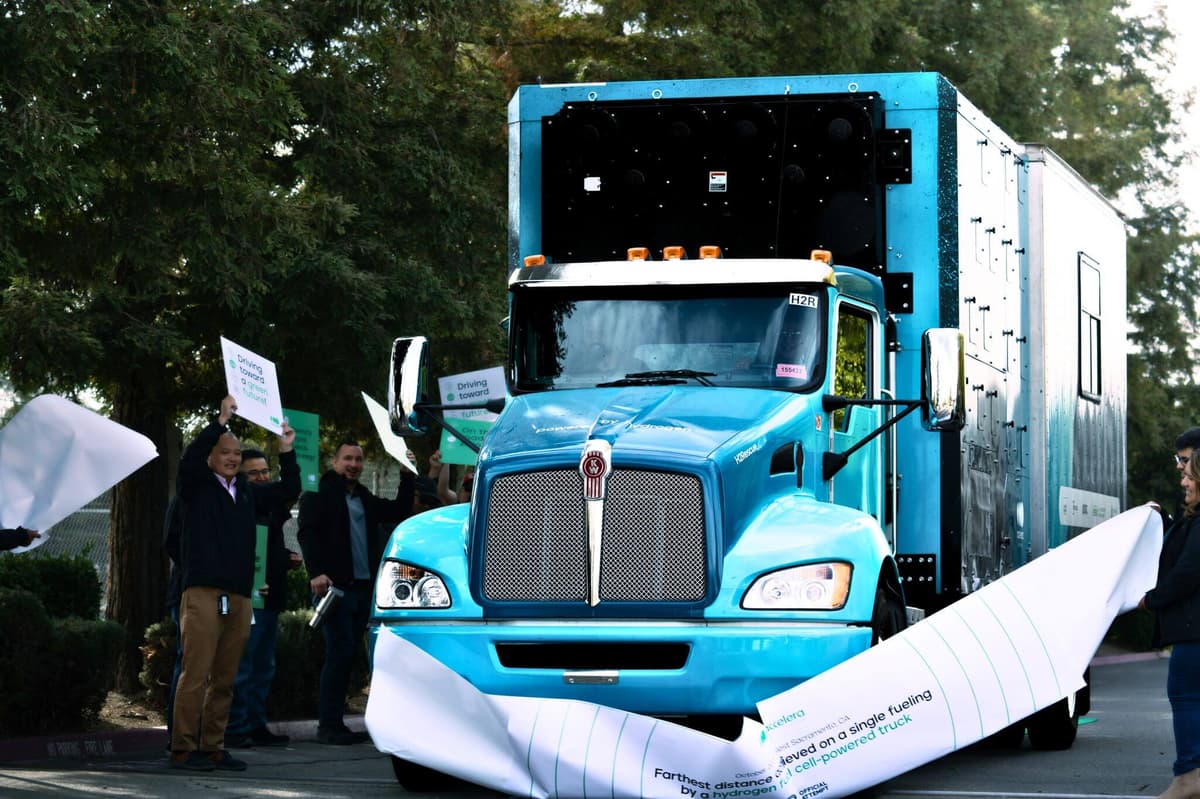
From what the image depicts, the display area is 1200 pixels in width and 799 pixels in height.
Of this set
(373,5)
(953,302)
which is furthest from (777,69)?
(953,302)

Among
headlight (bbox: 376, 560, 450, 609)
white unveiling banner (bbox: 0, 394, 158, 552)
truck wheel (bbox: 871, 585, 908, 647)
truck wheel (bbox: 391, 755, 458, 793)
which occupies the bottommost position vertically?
truck wheel (bbox: 391, 755, 458, 793)

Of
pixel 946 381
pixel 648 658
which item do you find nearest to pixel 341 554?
pixel 648 658

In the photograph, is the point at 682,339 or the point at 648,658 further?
the point at 682,339

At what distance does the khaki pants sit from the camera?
38.1 feet

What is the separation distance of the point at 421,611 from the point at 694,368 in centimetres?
205

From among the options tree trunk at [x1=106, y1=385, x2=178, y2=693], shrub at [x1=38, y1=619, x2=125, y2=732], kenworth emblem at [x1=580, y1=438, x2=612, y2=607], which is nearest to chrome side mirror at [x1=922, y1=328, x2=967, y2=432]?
kenworth emblem at [x1=580, y1=438, x2=612, y2=607]

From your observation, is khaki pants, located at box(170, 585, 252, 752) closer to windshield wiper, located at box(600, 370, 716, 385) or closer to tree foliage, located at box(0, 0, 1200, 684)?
tree foliage, located at box(0, 0, 1200, 684)

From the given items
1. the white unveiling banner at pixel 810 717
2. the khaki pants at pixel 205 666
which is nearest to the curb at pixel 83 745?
the khaki pants at pixel 205 666

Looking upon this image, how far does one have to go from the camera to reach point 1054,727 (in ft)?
42.8

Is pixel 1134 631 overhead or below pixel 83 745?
below

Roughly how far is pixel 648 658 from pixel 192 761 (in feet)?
12.4

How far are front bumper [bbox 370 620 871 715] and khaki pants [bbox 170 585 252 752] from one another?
264 centimetres

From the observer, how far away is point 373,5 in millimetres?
17359

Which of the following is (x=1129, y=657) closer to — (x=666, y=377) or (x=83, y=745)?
(x=83, y=745)
